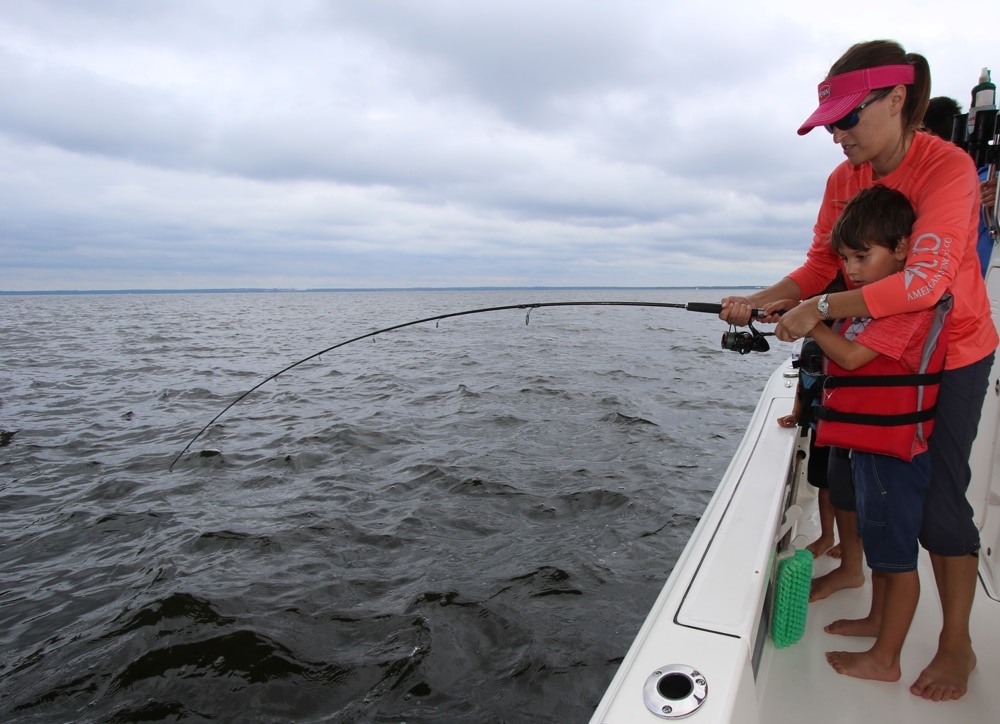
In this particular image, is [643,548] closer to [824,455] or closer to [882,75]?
[824,455]

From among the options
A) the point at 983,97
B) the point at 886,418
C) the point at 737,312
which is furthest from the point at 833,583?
the point at 983,97

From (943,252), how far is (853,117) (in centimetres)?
47

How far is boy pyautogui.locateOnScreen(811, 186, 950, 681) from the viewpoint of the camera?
168 cm

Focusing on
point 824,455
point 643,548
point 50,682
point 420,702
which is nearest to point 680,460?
point 643,548

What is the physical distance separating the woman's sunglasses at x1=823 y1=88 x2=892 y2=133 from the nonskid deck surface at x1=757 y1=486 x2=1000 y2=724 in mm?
1728

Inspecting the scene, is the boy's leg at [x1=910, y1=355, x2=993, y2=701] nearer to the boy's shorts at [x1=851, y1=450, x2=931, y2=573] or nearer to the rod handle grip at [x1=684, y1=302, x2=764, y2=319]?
the boy's shorts at [x1=851, y1=450, x2=931, y2=573]

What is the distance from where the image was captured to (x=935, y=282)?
151 cm

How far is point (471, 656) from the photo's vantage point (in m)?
2.90

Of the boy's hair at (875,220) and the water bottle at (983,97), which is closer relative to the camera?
the boy's hair at (875,220)

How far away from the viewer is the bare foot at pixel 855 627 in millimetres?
2039

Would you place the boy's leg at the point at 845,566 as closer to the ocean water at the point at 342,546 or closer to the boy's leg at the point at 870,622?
the boy's leg at the point at 870,622

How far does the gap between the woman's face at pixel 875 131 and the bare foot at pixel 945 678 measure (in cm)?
157

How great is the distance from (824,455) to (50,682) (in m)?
3.85

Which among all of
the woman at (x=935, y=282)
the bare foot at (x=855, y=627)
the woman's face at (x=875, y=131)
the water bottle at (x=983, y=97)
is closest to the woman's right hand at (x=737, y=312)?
the woman at (x=935, y=282)
